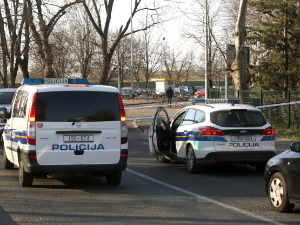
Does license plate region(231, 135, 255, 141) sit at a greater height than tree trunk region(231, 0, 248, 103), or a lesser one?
lesser

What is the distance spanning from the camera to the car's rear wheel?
227 inches

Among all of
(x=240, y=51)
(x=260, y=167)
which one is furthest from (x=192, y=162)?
(x=240, y=51)

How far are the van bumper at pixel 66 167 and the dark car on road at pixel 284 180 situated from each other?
2.55m

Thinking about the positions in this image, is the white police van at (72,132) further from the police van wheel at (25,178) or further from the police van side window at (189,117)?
the police van side window at (189,117)

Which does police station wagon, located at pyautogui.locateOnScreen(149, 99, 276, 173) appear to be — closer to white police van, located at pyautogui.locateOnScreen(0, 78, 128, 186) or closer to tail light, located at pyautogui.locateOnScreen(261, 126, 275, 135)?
tail light, located at pyautogui.locateOnScreen(261, 126, 275, 135)

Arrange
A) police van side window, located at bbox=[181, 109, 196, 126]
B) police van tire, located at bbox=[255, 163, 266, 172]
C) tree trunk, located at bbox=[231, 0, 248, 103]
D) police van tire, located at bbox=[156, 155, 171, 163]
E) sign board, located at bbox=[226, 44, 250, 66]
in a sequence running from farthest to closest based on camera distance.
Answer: tree trunk, located at bbox=[231, 0, 248, 103]
sign board, located at bbox=[226, 44, 250, 66]
police van tire, located at bbox=[156, 155, 171, 163]
police van side window, located at bbox=[181, 109, 196, 126]
police van tire, located at bbox=[255, 163, 266, 172]

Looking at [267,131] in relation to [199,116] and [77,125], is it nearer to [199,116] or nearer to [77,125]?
[199,116]

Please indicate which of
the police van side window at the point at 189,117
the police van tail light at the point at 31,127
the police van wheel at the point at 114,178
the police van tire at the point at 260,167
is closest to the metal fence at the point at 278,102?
the police van tire at the point at 260,167

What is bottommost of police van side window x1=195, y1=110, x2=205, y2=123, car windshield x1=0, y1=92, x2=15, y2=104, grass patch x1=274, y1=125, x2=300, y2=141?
grass patch x1=274, y1=125, x2=300, y2=141

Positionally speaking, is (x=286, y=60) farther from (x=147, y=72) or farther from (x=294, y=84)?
(x=147, y=72)

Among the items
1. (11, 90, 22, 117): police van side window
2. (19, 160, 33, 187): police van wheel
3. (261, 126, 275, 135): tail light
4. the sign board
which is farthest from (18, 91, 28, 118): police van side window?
the sign board

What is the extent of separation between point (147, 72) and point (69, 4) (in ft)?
207

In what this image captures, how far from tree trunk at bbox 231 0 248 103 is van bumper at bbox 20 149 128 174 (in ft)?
45.0

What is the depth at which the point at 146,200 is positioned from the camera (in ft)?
21.8
